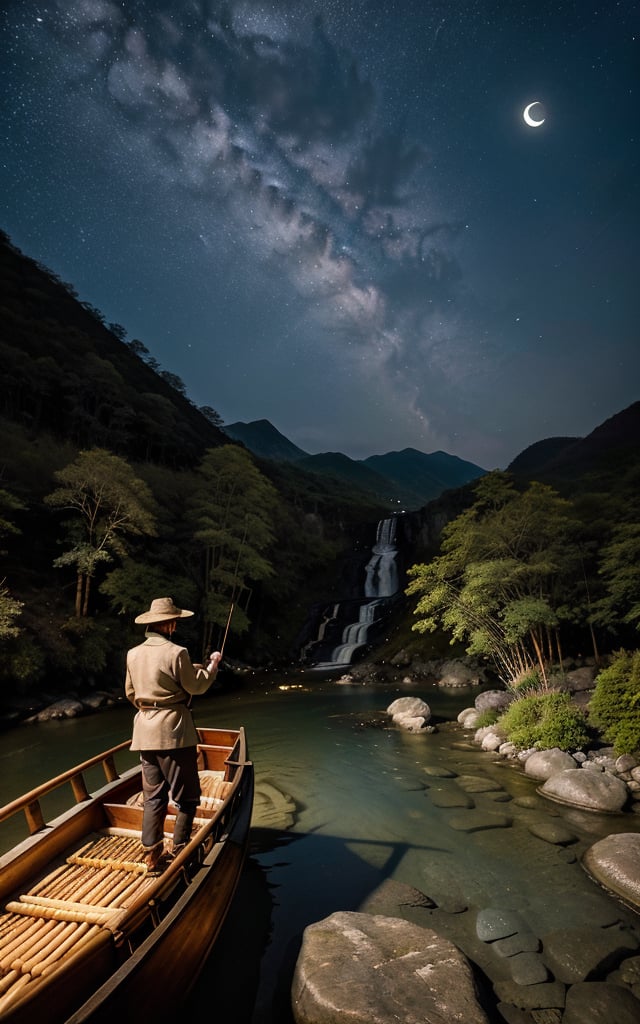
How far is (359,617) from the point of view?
133ft

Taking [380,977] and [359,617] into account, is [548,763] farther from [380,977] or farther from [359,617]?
[359,617]

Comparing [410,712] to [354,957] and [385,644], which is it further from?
[385,644]

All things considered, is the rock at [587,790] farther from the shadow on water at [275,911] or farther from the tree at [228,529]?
the tree at [228,529]

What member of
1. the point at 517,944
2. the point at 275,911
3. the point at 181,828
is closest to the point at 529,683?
the point at 517,944

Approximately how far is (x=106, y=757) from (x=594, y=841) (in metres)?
8.24

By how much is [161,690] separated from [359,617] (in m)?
36.7

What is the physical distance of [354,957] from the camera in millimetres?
4723

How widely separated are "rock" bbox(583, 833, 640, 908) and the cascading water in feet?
85.0

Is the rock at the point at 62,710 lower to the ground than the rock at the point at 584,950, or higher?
higher

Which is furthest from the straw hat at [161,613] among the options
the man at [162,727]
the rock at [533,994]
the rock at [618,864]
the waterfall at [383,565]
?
the waterfall at [383,565]

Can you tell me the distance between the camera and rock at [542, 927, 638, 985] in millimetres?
4809

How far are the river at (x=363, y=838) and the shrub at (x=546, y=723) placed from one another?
3.20 ft

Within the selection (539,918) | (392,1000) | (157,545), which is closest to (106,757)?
(392,1000)

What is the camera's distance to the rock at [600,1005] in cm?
416
